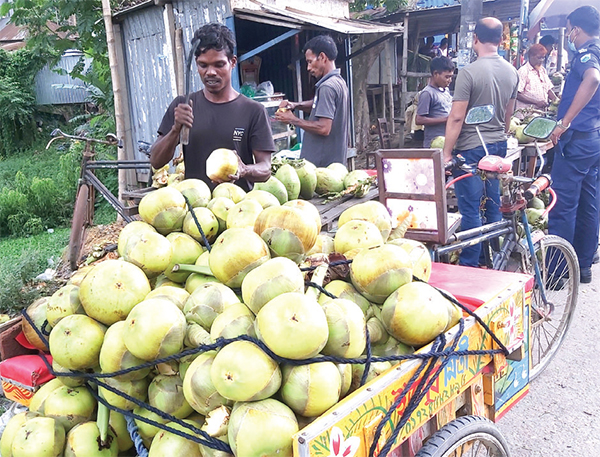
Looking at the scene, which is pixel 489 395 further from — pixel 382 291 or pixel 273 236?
pixel 273 236

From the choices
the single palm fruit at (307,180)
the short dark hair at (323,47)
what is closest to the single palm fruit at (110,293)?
the single palm fruit at (307,180)

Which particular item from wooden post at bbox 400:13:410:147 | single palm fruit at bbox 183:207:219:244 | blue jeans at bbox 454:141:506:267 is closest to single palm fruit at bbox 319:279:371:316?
single palm fruit at bbox 183:207:219:244

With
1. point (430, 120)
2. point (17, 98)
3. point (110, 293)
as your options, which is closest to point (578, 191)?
point (430, 120)

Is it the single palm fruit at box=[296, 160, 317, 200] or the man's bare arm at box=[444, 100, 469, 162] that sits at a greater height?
the man's bare arm at box=[444, 100, 469, 162]

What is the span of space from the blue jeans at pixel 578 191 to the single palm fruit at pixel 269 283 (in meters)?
4.10

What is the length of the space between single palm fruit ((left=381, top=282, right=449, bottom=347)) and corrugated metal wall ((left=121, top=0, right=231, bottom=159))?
5804 mm

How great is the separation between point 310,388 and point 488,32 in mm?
4030

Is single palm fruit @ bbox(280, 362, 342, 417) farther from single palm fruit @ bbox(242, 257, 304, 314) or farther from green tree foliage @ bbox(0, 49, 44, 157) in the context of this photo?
green tree foliage @ bbox(0, 49, 44, 157)

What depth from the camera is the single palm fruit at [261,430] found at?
4.02ft

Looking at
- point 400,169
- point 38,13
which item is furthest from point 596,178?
point 38,13

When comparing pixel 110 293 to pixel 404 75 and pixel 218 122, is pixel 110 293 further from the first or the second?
pixel 404 75

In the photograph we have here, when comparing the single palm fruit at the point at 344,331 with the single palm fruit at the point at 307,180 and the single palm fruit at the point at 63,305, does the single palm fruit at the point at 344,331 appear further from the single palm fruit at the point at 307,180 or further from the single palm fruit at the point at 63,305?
the single palm fruit at the point at 307,180

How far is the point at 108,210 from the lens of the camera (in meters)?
8.97

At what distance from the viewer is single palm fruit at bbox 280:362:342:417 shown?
129cm
